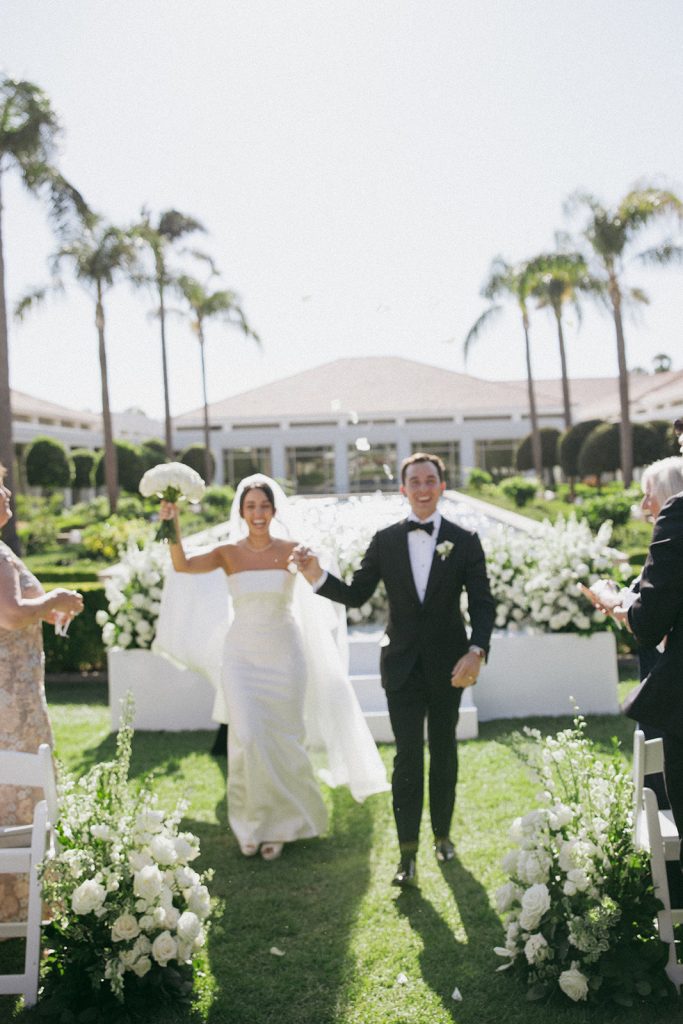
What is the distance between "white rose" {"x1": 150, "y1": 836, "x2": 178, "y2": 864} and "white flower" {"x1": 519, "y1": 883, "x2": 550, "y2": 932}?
1233 millimetres

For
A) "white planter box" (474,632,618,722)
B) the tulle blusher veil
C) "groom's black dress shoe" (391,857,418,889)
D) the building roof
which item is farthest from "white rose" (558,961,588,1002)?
the building roof

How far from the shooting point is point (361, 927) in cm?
382

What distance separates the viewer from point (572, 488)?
26.7 m

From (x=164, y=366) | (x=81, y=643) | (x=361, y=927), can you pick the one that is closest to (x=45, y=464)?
(x=164, y=366)

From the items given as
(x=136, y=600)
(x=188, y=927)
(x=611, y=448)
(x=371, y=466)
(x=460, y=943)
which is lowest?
(x=460, y=943)

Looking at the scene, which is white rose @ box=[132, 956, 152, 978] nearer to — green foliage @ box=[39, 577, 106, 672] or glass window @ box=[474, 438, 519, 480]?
green foliage @ box=[39, 577, 106, 672]

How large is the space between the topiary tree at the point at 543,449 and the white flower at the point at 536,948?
3447 cm

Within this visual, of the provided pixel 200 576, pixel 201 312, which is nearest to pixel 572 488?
pixel 201 312

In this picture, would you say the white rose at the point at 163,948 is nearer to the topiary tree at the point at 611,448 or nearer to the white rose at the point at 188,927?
the white rose at the point at 188,927

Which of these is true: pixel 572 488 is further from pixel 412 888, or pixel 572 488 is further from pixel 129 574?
pixel 412 888

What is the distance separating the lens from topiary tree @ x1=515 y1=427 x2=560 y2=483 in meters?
36.7

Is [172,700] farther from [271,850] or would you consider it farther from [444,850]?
[444,850]

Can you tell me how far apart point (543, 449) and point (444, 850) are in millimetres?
33620

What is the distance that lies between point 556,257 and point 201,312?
1290 centimetres
